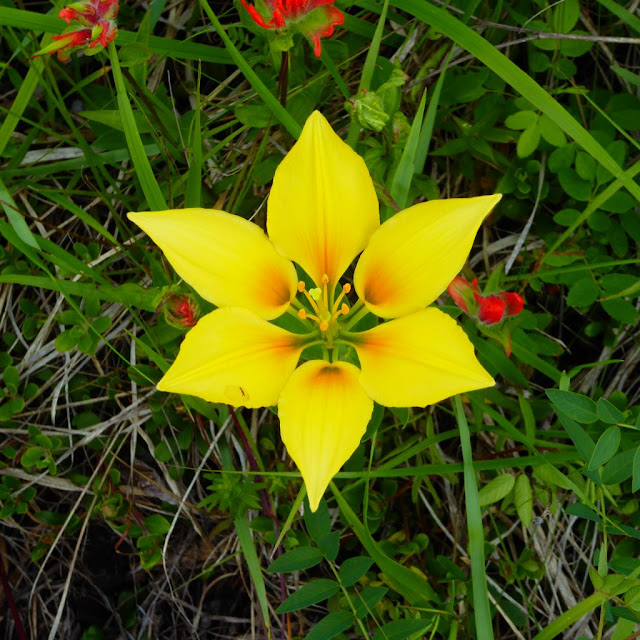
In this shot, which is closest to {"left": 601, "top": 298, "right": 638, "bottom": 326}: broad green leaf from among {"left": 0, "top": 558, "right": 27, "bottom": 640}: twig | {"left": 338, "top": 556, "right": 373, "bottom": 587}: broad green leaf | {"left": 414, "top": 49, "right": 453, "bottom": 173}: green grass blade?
{"left": 414, "top": 49, "right": 453, "bottom": 173}: green grass blade

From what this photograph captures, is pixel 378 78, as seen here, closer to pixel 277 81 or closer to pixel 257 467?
pixel 277 81

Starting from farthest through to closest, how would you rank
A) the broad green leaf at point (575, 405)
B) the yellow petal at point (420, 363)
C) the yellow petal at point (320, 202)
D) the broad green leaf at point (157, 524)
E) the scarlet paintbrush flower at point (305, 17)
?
the broad green leaf at point (157, 524)
the broad green leaf at point (575, 405)
the scarlet paintbrush flower at point (305, 17)
the yellow petal at point (320, 202)
the yellow petal at point (420, 363)

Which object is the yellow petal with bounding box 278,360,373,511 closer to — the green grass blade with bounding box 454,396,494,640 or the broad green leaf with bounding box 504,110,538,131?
the green grass blade with bounding box 454,396,494,640

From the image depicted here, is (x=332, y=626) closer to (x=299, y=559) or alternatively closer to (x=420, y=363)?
(x=299, y=559)

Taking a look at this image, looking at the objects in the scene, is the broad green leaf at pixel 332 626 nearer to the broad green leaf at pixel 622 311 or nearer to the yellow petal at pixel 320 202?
the yellow petal at pixel 320 202

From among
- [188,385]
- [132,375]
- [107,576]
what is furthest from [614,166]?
[107,576]

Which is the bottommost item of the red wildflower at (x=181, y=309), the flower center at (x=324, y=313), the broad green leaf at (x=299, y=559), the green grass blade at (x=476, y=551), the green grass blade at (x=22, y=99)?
the broad green leaf at (x=299, y=559)

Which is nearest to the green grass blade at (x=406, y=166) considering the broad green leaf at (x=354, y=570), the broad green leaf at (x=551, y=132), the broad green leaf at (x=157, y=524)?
the broad green leaf at (x=551, y=132)
